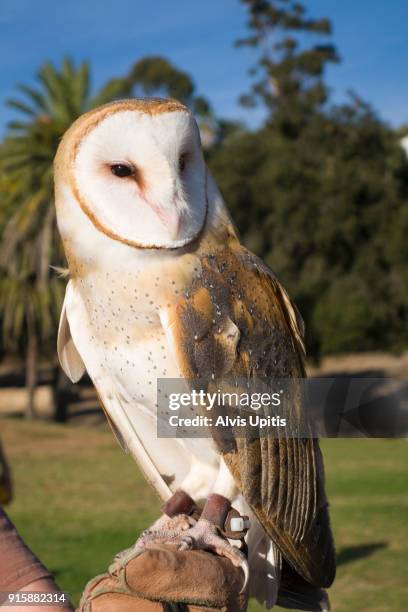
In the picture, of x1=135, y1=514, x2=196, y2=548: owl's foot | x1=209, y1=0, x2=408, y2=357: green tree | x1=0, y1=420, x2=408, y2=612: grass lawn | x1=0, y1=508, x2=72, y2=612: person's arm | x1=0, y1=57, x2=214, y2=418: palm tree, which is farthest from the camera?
x1=209, y1=0, x2=408, y2=357: green tree

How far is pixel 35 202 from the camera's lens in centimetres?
2083

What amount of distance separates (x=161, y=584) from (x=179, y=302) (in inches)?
29.3

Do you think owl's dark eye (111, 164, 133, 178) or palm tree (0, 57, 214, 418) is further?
palm tree (0, 57, 214, 418)

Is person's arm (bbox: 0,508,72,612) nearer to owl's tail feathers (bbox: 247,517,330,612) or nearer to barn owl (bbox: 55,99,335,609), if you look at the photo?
barn owl (bbox: 55,99,335,609)

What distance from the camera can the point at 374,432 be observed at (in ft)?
9.08

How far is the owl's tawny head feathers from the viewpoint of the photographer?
2.37 m

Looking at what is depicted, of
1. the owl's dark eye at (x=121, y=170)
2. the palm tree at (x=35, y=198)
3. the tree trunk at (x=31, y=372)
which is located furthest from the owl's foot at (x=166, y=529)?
the tree trunk at (x=31, y=372)

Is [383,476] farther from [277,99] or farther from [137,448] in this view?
[277,99]

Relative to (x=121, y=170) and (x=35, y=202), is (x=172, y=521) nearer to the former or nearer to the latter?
(x=121, y=170)

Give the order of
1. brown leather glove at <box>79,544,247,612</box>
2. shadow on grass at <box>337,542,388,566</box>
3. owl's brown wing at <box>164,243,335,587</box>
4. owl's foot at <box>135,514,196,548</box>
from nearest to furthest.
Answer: brown leather glove at <box>79,544,247,612</box> < owl's foot at <box>135,514,196,548</box> < owl's brown wing at <box>164,243,335,587</box> < shadow on grass at <box>337,542,388,566</box>

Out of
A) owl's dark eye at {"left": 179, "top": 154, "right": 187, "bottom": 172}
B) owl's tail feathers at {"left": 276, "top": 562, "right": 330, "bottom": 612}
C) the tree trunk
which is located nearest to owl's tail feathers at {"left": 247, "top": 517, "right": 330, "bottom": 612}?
owl's tail feathers at {"left": 276, "top": 562, "right": 330, "bottom": 612}

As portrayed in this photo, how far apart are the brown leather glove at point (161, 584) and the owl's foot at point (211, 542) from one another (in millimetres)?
35

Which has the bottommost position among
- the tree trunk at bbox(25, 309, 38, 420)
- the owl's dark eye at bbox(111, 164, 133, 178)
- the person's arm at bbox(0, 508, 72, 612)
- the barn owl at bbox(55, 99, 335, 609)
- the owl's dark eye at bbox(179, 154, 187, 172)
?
the tree trunk at bbox(25, 309, 38, 420)

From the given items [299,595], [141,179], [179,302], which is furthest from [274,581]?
[141,179]
